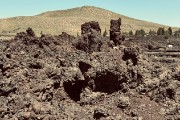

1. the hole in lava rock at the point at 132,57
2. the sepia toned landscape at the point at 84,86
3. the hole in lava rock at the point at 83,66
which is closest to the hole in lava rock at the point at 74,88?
the sepia toned landscape at the point at 84,86

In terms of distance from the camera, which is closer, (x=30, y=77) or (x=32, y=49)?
(x=30, y=77)

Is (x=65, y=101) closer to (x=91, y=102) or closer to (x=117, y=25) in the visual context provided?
(x=91, y=102)

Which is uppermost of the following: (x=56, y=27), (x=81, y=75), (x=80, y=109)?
(x=81, y=75)

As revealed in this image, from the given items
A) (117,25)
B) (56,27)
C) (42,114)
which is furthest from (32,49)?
(56,27)

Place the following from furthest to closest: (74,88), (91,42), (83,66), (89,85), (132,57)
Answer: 1. (91,42)
2. (132,57)
3. (83,66)
4. (74,88)
5. (89,85)

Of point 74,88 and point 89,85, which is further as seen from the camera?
point 74,88

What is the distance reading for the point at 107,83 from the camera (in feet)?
66.1

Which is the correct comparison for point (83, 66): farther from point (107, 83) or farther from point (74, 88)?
point (107, 83)

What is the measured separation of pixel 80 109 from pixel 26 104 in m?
2.84

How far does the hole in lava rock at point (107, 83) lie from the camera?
65.6 feet

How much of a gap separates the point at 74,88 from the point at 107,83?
5.15 ft

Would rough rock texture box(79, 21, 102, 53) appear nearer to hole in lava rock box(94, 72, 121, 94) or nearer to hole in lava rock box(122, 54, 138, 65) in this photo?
hole in lava rock box(122, 54, 138, 65)

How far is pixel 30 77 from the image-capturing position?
18.9m

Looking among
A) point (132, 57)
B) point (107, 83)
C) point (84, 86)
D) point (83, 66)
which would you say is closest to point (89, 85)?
point (84, 86)
